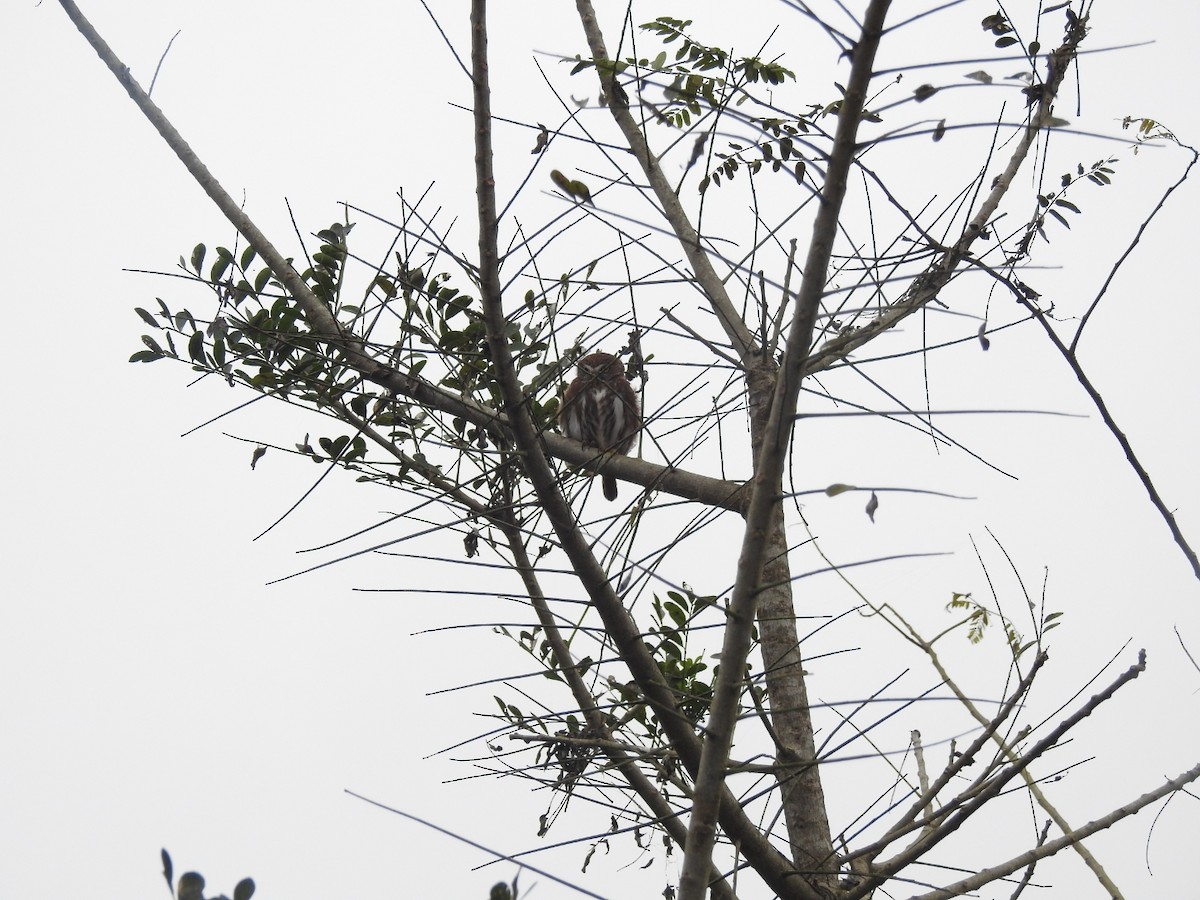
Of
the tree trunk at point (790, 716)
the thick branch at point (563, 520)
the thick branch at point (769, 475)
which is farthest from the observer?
the tree trunk at point (790, 716)

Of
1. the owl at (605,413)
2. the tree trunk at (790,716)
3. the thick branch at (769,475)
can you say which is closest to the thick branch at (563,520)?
the thick branch at (769,475)

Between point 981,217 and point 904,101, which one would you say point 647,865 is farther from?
point 904,101

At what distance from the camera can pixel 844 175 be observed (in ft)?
4.85

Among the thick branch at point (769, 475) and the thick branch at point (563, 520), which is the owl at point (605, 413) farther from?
the thick branch at point (769, 475)

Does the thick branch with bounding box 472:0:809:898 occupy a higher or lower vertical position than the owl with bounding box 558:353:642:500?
lower

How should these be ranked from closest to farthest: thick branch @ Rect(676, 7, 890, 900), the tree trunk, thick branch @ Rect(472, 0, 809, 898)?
thick branch @ Rect(676, 7, 890, 900) → thick branch @ Rect(472, 0, 809, 898) → the tree trunk

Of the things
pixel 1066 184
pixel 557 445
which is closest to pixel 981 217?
pixel 1066 184

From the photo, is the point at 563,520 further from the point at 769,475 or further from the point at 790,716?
the point at 790,716

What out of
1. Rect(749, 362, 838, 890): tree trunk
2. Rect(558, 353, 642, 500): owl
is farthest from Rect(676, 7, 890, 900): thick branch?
Rect(558, 353, 642, 500): owl

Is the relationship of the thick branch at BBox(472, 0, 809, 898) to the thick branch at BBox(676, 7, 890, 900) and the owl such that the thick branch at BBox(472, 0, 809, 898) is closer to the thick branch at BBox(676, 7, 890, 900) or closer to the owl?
the thick branch at BBox(676, 7, 890, 900)

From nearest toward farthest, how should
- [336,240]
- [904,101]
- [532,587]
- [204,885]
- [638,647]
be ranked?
1. [204,885]
2. [904,101]
3. [638,647]
4. [336,240]
5. [532,587]

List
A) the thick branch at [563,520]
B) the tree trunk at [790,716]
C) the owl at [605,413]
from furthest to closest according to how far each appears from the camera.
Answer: the owl at [605,413] < the tree trunk at [790,716] < the thick branch at [563,520]

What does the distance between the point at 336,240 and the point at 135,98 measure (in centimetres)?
59

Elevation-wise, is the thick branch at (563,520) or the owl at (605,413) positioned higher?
the owl at (605,413)
